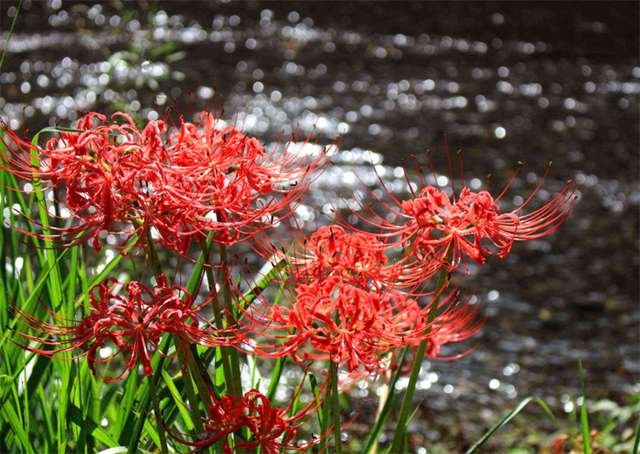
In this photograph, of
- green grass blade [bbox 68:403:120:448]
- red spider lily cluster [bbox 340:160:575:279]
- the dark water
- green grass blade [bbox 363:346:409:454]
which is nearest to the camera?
red spider lily cluster [bbox 340:160:575:279]

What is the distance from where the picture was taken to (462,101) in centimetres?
861

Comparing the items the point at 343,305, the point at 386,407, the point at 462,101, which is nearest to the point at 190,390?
the point at 343,305

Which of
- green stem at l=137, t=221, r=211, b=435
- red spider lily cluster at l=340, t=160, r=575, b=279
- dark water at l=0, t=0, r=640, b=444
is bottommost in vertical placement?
green stem at l=137, t=221, r=211, b=435

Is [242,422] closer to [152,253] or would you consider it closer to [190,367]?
[190,367]

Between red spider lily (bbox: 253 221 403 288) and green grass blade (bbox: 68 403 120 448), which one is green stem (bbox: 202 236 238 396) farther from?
green grass blade (bbox: 68 403 120 448)

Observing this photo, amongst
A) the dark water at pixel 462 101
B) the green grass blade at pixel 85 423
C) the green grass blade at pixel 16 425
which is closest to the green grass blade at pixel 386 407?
the green grass blade at pixel 85 423

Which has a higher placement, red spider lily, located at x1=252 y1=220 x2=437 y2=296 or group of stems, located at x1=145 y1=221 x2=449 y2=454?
red spider lily, located at x1=252 y1=220 x2=437 y2=296

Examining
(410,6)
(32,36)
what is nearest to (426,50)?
(410,6)

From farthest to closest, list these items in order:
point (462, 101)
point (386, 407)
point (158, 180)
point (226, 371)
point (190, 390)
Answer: point (462, 101) → point (386, 407) → point (226, 371) → point (190, 390) → point (158, 180)

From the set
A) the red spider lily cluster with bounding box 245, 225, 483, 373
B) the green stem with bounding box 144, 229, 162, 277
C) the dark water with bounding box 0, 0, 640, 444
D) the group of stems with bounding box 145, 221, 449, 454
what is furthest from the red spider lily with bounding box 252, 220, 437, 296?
the dark water with bounding box 0, 0, 640, 444

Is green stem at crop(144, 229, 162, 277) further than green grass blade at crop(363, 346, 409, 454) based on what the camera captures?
No

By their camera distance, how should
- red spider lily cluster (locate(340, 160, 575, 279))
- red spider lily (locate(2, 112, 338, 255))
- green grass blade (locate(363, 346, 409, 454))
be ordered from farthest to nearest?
1. green grass blade (locate(363, 346, 409, 454))
2. red spider lily cluster (locate(340, 160, 575, 279))
3. red spider lily (locate(2, 112, 338, 255))

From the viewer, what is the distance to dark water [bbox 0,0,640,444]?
4551 mm

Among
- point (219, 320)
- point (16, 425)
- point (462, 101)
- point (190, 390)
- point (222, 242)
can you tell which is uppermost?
point (462, 101)
